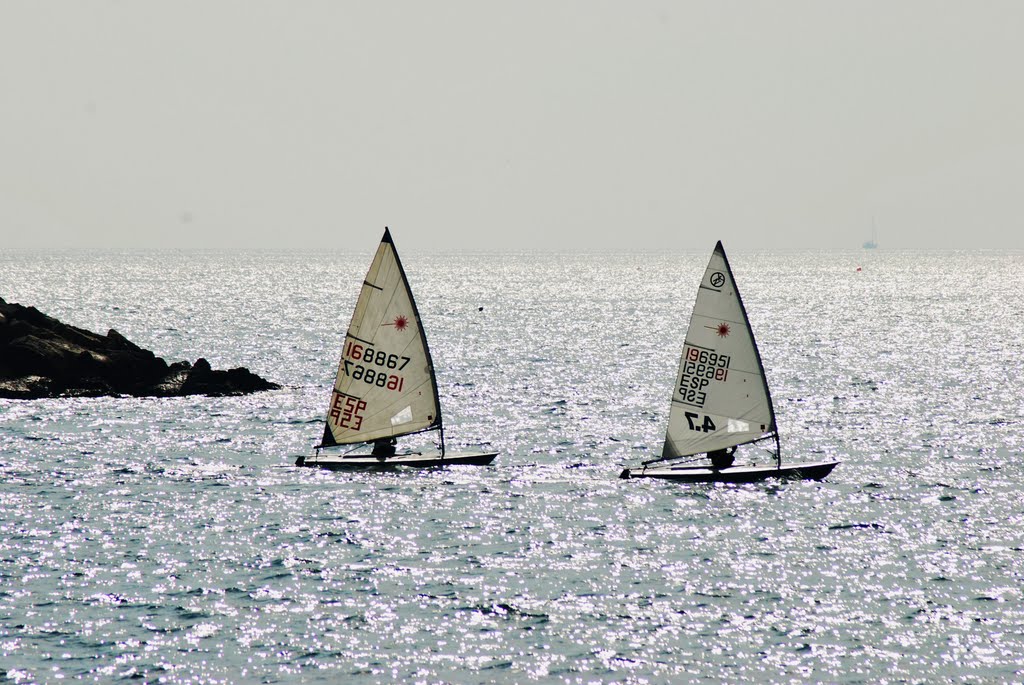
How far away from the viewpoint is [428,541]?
122 ft

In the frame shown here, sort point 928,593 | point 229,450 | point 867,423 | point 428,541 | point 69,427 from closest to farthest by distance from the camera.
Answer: point 928,593 → point 428,541 → point 229,450 → point 69,427 → point 867,423

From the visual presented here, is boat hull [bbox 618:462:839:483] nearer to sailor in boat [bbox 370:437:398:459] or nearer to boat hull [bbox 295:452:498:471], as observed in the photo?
boat hull [bbox 295:452:498:471]

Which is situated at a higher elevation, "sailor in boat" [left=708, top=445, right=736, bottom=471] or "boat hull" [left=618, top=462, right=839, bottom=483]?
"sailor in boat" [left=708, top=445, right=736, bottom=471]

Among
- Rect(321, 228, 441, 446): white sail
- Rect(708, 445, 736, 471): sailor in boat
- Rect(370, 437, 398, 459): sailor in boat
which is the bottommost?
Rect(370, 437, 398, 459): sailor in boat

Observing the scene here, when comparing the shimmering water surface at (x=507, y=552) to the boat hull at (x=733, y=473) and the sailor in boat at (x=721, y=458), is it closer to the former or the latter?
the boat hull at (x=733, y=473)

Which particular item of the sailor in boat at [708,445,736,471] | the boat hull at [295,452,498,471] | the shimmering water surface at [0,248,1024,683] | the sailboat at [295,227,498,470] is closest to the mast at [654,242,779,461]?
the sailor in boat at [708,445,736,471]

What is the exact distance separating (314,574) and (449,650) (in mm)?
7185

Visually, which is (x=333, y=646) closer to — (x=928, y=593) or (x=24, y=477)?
(x=928, y=593)

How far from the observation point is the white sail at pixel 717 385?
41938 mm

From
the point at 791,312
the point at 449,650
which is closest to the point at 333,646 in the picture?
the point at 449,650

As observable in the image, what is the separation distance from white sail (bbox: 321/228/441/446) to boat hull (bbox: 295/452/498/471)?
44.1 inches

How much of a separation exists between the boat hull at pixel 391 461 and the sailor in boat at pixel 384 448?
0.15m

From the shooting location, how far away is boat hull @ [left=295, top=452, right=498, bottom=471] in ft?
151

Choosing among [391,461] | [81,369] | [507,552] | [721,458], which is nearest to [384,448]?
[391,461]
